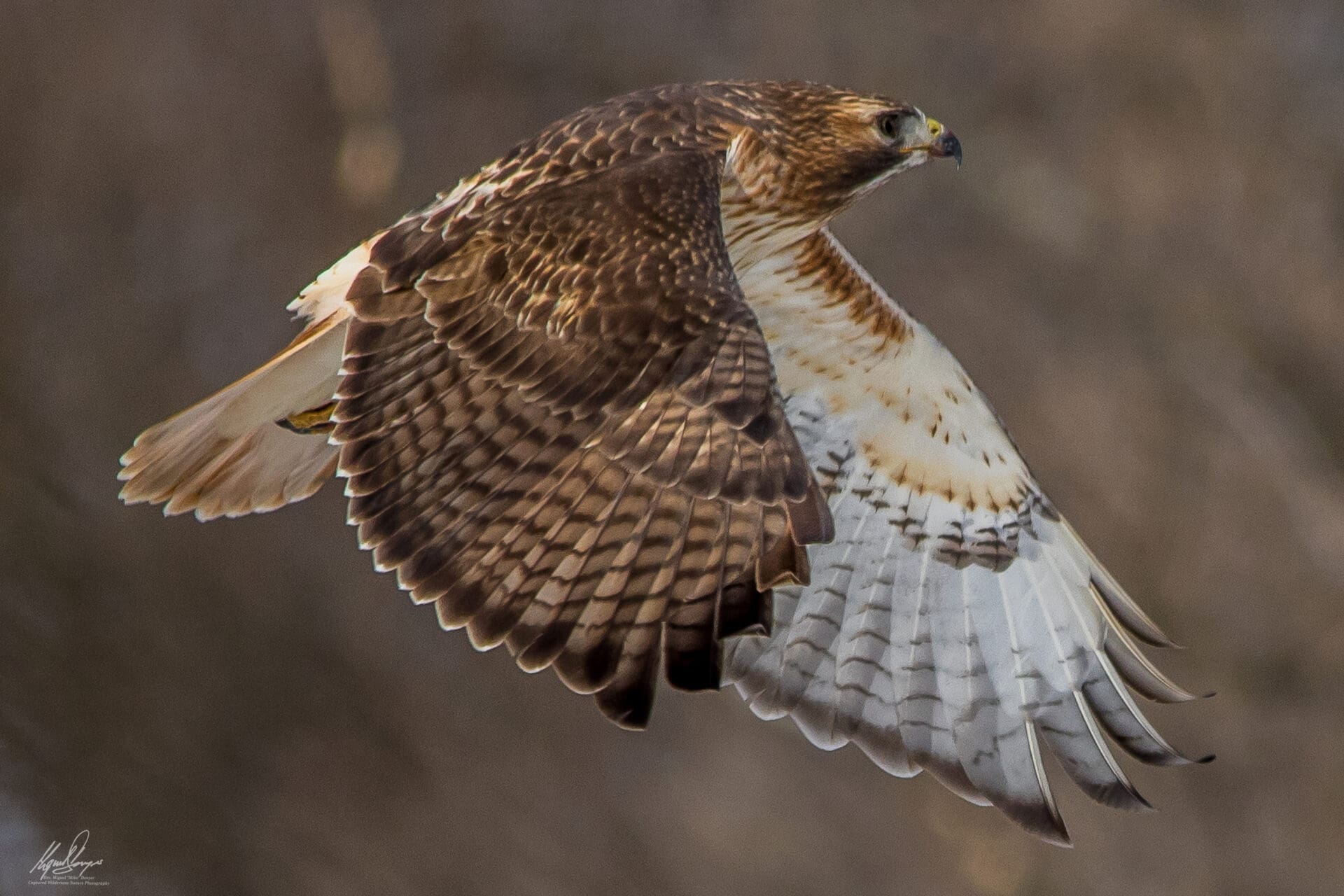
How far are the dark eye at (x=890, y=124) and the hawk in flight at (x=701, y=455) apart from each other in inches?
0.5

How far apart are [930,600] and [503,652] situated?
314 cm

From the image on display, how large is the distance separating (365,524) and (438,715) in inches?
161

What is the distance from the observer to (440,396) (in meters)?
2.69

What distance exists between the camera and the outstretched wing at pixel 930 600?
3.41m

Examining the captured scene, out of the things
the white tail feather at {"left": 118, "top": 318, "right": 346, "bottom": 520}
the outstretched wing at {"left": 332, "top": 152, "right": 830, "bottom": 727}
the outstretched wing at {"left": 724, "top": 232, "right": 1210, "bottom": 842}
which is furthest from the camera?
the outstretched wing at {"left": 724, "top": 232, "right": 1210, "bottom": 842}

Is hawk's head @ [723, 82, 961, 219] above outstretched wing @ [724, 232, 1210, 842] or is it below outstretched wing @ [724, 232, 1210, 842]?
above

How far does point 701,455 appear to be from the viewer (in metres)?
2.45

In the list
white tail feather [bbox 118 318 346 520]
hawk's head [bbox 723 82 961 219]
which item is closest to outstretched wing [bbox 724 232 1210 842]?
hawk's head [bbox 723 82 961 219]

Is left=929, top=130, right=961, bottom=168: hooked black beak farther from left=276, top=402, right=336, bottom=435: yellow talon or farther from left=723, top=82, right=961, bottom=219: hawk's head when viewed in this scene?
left=276, top=402, right=336, bottom=435: yellow talon

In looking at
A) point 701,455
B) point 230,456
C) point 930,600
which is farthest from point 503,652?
point 701,455

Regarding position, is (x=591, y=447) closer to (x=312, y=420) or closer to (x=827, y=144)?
(x=312, y=420)

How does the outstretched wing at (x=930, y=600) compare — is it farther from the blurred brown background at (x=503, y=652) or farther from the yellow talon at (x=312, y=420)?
the blurred brown background at (x=503, y=652)

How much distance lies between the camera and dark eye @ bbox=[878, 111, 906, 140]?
10.8 feet

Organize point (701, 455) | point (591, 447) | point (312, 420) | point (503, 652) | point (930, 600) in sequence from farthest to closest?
point (503, 652) → point (930, 600) → point (312, 420) → point (591, 447) → point (701, 455)
